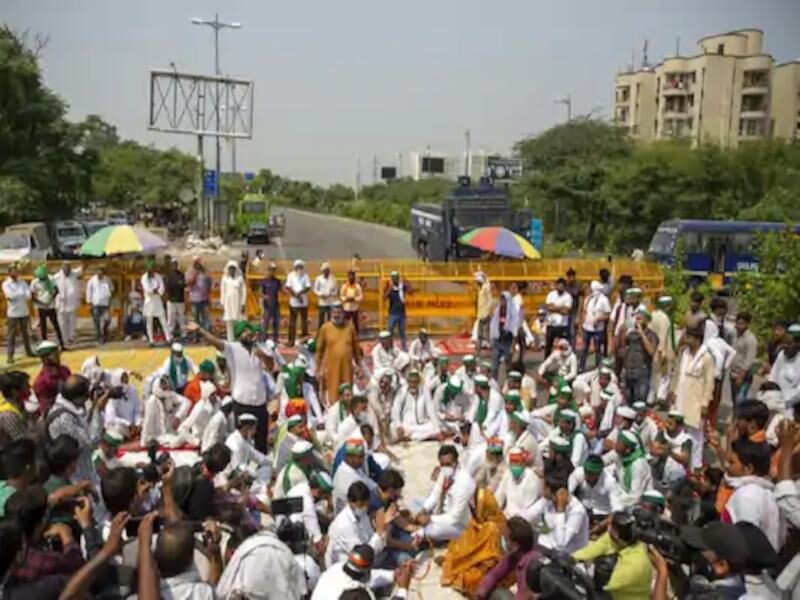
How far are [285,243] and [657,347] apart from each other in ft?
120

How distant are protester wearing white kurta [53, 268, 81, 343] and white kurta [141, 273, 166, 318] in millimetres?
1060

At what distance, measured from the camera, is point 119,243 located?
40.7ft

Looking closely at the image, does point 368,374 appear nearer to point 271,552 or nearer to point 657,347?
point 657,347

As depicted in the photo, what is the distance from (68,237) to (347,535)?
26084mm

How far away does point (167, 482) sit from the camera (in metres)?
5.04

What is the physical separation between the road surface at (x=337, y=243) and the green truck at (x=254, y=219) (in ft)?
2.57

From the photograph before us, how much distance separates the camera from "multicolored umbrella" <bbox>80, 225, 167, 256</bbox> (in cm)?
1227

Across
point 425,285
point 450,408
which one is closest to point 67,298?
point 425,285

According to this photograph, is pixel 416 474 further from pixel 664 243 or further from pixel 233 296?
pixel 664 243

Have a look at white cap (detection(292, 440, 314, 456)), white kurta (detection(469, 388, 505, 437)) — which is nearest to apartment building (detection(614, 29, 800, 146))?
white kurta (detection(469, 388, 505, 437))

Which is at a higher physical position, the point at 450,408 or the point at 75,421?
the point at 75,421

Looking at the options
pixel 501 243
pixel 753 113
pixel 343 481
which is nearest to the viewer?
pixel 343 481

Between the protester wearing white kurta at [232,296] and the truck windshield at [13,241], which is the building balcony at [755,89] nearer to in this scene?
the truck windshield at [13,241]

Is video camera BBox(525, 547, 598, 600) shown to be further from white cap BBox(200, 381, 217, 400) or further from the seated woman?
white cap BBox(200, 381, 217, 400)
